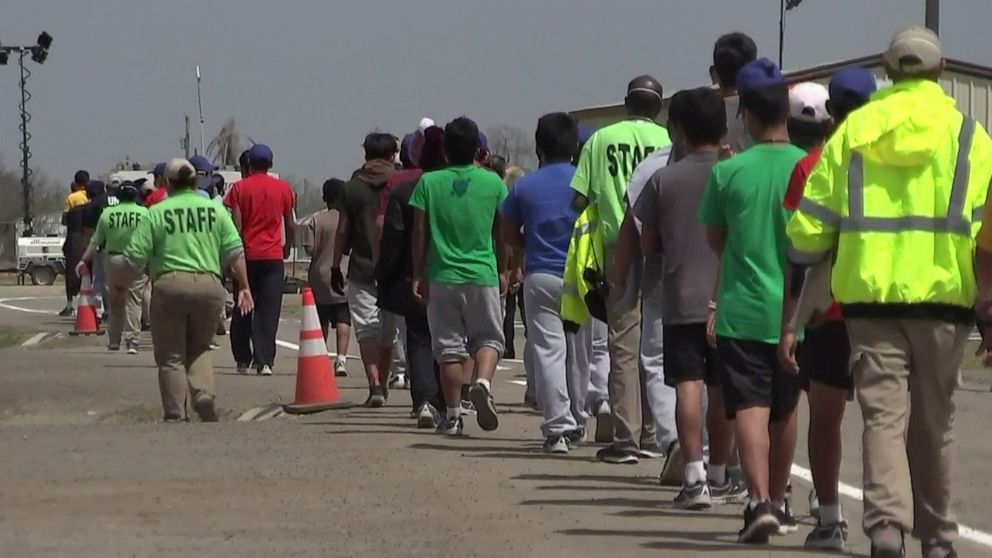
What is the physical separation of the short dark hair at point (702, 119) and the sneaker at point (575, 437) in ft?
8.99

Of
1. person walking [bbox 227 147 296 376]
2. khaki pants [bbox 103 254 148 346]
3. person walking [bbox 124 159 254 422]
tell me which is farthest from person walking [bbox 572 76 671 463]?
khaki pants [bbox 103 254 148 346]

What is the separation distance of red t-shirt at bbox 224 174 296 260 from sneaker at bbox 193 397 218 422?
4124 millimetres

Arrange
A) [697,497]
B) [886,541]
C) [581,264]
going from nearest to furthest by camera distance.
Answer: [886,541], [697,497], [581,264]

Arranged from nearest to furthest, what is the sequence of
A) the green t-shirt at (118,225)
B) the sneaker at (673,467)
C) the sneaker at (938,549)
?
1. the sneaker at (938,549)
2. the sneaker at (673,467)
3. the green t-shirt at (118,225)

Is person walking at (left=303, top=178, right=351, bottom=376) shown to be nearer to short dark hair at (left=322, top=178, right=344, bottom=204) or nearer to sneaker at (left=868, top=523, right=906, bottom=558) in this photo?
short dark hair at (left=322, top=178, right=344, bottom=204)

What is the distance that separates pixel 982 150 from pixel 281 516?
3.57 m

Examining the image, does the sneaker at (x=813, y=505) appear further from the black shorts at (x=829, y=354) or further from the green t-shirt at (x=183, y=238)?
the green t-shirt at (x=183, y=238)

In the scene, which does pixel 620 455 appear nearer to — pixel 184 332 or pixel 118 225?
pixel 184 332

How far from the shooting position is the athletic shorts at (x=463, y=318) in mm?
12516

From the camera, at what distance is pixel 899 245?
23.5 ft

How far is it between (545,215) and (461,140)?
36.7 inches

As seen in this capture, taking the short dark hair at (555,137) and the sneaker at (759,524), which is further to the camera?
the short dark hair at (555,137)

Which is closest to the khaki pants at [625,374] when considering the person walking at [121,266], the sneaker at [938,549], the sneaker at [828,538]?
the sneaker at [828,538]

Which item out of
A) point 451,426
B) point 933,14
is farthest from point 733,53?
point 933,14
